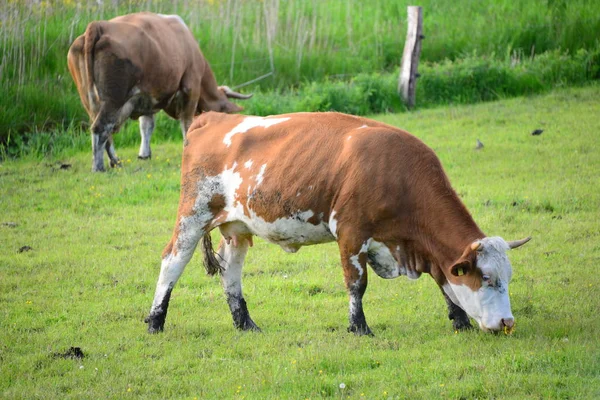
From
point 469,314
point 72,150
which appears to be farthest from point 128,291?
point 72,150

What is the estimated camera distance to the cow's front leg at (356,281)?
290 inches

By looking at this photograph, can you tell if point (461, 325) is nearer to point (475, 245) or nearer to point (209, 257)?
point (475, 245)

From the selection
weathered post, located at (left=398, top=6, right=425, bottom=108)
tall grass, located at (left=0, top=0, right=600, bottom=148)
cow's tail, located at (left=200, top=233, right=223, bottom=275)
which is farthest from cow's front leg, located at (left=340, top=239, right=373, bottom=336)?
weathered post, located at (left=398, top=6, right=425, bottom=108)

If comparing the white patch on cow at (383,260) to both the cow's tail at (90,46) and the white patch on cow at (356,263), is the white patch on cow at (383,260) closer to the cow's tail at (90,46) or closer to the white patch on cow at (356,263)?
the white patch on cow at (356,263)

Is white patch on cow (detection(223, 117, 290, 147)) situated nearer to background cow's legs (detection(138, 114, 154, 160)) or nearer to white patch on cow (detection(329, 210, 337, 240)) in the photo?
white patch on cow (detection(329, 210, 337, 240))

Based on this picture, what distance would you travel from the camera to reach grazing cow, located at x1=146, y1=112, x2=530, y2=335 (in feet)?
23.6

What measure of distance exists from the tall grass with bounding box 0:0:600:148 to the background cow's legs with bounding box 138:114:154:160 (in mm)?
1464

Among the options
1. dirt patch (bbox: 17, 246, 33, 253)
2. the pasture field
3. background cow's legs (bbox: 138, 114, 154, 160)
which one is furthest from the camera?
background cow's legs (bbox: 138, 114, 154, 160)

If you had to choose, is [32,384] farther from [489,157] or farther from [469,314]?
[489,157]

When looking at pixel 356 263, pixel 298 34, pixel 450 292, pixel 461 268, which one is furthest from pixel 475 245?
pixel 298 34

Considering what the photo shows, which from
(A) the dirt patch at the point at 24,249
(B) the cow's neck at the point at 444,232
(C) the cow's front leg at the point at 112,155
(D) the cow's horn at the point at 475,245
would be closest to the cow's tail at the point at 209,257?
(B) the cow's neck at the point at 444,232

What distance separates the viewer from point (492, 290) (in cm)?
708

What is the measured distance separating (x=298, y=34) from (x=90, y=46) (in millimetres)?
6977

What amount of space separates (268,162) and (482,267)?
75.4 inches
